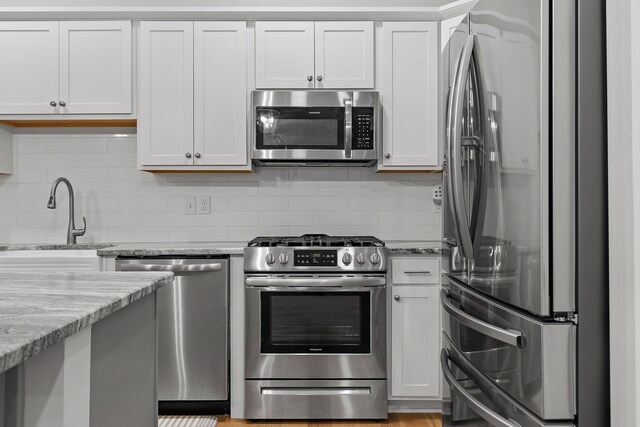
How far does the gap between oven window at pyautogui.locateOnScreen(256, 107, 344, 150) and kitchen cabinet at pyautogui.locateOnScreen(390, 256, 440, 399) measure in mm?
801

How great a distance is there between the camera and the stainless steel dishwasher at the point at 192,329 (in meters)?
2.49

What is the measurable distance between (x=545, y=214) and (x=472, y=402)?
66cm

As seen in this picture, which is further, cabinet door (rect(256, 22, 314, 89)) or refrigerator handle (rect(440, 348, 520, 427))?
cabinet door (rect(256, 22, 314, 89))

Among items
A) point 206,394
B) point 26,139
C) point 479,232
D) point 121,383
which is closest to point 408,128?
point 479,232

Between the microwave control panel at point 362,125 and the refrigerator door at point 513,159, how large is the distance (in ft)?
3.82

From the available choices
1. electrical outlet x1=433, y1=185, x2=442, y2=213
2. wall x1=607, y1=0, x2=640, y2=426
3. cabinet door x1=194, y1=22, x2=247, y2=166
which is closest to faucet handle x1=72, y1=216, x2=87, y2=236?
cabinet door x1=194, y1=22, x2=247, y2=166

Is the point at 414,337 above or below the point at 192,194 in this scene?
below

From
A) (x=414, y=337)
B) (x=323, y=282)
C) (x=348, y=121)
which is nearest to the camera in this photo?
(x=323, y=282)

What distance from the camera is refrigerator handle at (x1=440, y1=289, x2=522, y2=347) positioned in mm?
1222

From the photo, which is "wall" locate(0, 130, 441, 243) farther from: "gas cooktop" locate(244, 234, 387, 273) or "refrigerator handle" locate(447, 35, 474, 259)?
"refrigerator handle" locate(447, 35, 474, 259)

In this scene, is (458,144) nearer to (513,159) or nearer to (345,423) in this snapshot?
(513,159)

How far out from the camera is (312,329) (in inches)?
96.9

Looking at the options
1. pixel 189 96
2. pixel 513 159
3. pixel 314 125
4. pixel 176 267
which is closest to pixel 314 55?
pixel 314 125

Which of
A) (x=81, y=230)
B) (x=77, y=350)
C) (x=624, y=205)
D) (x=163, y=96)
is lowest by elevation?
(x=77, y=350)
